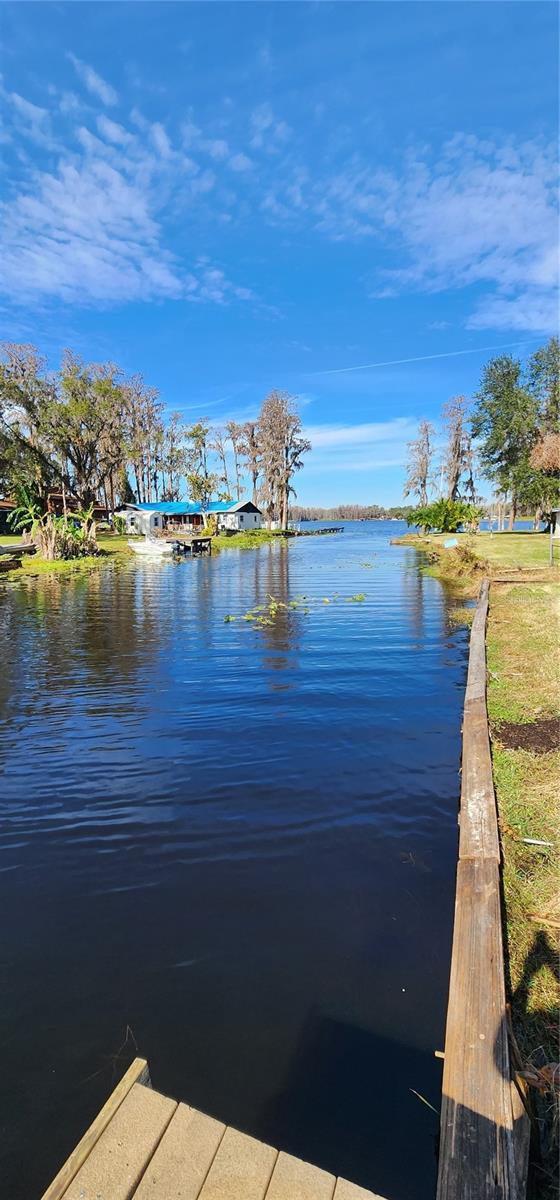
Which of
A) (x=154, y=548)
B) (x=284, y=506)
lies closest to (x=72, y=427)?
(x=154, y=548)

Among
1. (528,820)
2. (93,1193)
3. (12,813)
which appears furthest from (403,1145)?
(12,813)

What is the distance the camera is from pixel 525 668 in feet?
34.0

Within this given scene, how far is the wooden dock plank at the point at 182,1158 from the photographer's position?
1964mm

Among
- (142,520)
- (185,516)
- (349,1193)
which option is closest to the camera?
(349,1193)

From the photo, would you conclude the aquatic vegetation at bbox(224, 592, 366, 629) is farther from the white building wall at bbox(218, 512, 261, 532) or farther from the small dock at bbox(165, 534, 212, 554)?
the white building wall at bbox(218, 512, 261, 532)

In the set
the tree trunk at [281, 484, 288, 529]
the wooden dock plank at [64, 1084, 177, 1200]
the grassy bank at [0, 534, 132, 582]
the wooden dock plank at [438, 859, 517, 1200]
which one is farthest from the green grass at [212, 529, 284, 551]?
the wooden dock plank at [64, 1084, 177, 1200]

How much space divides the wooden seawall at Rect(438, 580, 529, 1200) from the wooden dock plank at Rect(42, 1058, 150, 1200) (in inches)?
50.0

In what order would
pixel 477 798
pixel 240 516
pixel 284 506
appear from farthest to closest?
pixel 240 516 → pixel 284 506 → pixel 477 798

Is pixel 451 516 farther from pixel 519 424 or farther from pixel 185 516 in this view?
pixel 185 516

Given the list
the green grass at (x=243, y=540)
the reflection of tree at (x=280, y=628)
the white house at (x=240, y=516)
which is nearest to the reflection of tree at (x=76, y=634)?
the reflection of tree at (x=280, y=628)

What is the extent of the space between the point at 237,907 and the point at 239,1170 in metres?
2.78

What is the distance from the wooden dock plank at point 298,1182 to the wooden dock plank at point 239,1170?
0.10 ft

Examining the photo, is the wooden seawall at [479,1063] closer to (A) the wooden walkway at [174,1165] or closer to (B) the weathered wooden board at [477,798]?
(B) the weathered wooden board at [477,798]

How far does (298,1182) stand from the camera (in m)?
1.99
